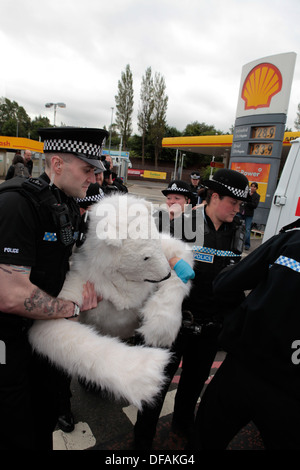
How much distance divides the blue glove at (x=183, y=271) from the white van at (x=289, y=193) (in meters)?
2.42

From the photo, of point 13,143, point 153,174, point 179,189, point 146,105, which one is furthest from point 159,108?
point 179,189

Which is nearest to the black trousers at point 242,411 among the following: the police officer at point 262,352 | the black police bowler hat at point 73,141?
the police officer at point 262,352

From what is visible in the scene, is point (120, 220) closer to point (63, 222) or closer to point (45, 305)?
point (63, 222)

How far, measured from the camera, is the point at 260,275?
142 centimetres

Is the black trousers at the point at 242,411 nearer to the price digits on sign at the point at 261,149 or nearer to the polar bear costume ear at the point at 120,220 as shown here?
the polar bear costume ear at the point at 120,220

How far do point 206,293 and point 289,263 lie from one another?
920mm

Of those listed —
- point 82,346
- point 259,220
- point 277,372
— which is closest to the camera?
point 82,346

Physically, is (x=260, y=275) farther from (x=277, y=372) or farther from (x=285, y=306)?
(x=277, y=372)

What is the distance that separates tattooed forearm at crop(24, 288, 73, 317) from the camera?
4.05 feet

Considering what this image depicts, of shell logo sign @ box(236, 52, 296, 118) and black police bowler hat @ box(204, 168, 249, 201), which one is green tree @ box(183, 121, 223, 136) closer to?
shell logo sign @ box(236, 52, 296, 118)

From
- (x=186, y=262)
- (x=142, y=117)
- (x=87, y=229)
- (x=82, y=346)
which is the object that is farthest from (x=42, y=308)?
(x=142, y=117)

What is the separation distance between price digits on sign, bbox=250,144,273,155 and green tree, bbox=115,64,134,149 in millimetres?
43019

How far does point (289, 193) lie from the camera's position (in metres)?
3.55
